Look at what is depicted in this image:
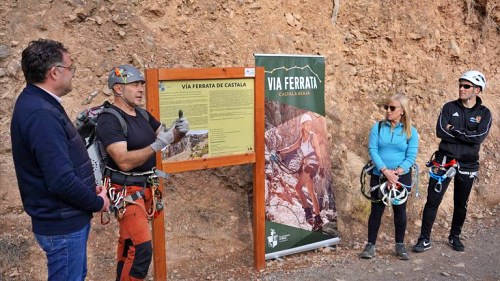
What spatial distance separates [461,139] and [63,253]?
4.87 metres

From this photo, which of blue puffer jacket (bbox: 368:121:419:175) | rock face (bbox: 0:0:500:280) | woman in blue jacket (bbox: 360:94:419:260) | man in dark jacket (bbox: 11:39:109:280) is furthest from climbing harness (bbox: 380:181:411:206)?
man in dark jacket (bbox: 11:39:109:280)

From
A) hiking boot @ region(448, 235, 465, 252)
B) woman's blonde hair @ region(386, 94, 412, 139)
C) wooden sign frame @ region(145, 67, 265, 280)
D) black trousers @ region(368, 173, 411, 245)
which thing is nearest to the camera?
wooden sign frame @ region(145, 67, 265, 280)

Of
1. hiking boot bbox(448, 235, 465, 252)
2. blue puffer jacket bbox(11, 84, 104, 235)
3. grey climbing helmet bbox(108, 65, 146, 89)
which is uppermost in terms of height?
grey climbing helmet bbox(108, 65, 146, 89)

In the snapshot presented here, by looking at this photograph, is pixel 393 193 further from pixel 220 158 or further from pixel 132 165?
pixel 132 165

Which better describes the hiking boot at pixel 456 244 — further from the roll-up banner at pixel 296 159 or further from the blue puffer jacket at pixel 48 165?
the blue puffer jacket at pixel 48 165

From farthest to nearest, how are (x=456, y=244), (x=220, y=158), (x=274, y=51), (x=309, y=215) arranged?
(x=274, y=51) < (x=456, y=244) < (x=309, y=215) < (x=220, y=158)

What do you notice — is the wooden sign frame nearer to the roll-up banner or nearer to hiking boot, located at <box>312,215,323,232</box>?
the roll-up banner

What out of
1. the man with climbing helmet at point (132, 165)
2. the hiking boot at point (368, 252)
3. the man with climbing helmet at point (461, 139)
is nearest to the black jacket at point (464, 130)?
the man with climbing helmet at point (461, 139)

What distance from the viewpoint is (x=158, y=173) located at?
4.25 metres

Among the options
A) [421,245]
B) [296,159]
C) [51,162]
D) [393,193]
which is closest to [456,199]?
[421,245]

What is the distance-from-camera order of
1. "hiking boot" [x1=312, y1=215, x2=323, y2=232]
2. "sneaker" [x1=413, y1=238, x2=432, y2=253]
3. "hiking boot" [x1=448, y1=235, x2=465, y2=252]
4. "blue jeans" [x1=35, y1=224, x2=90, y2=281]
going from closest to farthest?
"blue jeans" [x1=35, y1=224, x2=90, y2=281], "hiking boot" [x1=312, y1=215, x2=323, y2=232], "sneaker" [x1=413, y1=238, x2=432, y2=253], "hiking boot" [x1=448, y1=235, x2=465, y2=252]

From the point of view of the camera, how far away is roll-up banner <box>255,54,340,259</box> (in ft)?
18.3

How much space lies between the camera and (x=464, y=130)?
5.85m

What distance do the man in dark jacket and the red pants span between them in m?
0.78
